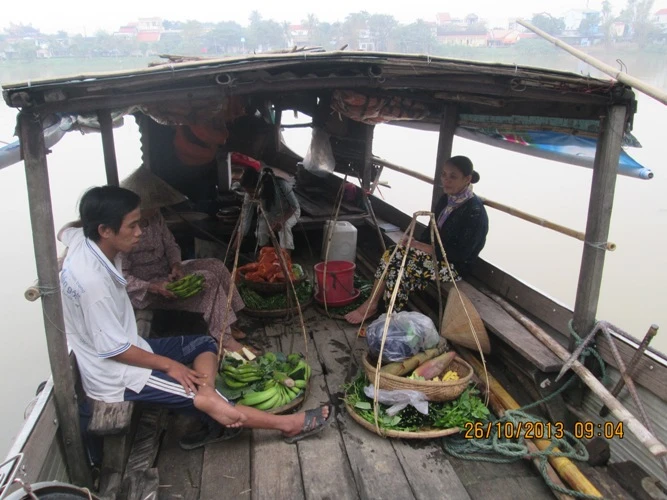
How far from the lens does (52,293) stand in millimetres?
2178

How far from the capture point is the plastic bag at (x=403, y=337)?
3152 mm

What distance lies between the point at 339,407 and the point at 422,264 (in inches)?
54.7

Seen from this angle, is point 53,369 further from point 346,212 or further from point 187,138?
point 346,212

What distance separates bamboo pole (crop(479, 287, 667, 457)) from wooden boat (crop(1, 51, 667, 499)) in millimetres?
14

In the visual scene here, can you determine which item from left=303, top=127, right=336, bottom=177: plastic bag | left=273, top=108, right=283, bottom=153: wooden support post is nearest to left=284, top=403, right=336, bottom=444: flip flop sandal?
left=303, top=127, right=336, bottom=177: plastic bag

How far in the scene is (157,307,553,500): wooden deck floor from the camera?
7.97ft

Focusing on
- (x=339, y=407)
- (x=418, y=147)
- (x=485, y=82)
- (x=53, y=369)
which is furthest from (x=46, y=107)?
(x=418, y=147)

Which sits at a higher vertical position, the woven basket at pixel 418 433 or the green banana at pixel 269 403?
the green banana at pixel 269 403

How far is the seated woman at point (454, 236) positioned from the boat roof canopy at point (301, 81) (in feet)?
3.54

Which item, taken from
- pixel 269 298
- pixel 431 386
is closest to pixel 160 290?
pixel 269 298

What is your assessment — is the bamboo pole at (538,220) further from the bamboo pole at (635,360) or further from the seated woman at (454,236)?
the bamboo pole at (635,360)

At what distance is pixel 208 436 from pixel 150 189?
6.39ft

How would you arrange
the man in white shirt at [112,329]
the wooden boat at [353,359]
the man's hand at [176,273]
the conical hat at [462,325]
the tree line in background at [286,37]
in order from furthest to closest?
the tree line in background at [286,37]
the man's hand at [176,273]
the conical hat at [462,325]
the man in white shirt at [112,329]
the wooden boat at [353,359]

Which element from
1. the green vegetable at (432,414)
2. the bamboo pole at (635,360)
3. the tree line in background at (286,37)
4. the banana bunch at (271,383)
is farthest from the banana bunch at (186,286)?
the tree line in background at (286,37)
